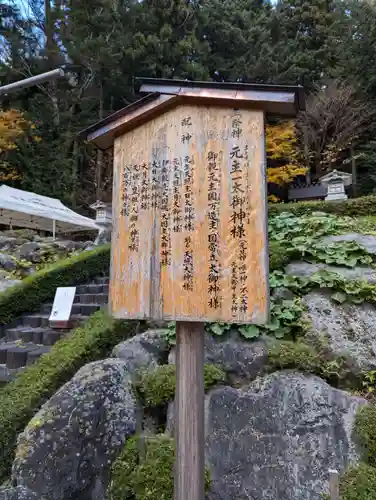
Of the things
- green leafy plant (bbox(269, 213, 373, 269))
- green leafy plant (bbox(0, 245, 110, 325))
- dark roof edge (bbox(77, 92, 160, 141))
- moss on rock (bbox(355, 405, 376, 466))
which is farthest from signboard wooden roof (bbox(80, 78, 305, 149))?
green leafy plant (bbox(0, 245, 110, 325))

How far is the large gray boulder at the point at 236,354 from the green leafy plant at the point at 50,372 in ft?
3.04

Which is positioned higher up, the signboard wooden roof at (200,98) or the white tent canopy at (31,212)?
the white tent canopy at (31,212)

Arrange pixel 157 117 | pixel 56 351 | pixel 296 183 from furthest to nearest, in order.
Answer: pixel 296 183
pixel 56 351
pixel 157 117

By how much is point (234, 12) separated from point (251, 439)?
22492mm

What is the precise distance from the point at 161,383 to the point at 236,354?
0.94 meters

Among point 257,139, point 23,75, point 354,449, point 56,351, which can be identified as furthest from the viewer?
point 23,75

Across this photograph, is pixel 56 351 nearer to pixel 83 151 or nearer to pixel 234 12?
pixel 83 151

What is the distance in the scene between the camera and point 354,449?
3145mm

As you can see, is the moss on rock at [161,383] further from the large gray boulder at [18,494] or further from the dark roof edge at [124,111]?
the dark roof edge at [124,111]

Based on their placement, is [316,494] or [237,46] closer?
[316,494]

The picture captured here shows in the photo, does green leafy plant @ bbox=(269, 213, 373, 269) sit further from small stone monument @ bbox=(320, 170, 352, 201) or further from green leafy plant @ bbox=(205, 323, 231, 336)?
small stone monument @ bbox=(320, 170, 352, 201)

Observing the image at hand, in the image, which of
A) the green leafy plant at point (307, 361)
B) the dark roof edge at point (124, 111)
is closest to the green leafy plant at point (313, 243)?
the green leafy plant at point (307, 361)

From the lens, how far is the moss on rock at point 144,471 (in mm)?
2912

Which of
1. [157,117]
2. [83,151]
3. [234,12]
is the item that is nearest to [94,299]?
[157,117]
